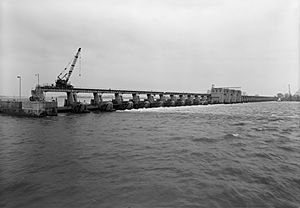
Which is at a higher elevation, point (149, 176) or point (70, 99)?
point (70, 99)

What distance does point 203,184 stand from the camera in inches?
380

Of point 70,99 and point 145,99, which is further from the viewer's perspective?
point 145,99

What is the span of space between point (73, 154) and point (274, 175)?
1370cm

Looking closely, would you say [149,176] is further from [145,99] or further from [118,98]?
[145,99]

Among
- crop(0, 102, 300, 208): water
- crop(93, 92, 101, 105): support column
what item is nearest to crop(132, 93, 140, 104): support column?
crop(93, 92, 101, 105): support column

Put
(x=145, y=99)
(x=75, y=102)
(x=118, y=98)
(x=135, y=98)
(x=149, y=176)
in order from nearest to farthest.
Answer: (x=149, y=176) → (x=75, y=102) → (x=118, y=98) → (x=135, y=98) → (x=145, y=99)

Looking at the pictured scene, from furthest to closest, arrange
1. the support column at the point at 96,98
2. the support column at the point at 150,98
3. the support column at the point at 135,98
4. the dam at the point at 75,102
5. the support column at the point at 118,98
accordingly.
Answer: the support column at the point at 150,98 → the support column at the point at 135,98 → the support column at the point at 118,98 → the support column at the point at 96,98 → the dam at the point at 75,102

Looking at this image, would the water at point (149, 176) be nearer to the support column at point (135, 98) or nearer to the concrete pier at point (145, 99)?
the concrete pier at point (145, 99)

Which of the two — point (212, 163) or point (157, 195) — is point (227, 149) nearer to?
point (212, 163)

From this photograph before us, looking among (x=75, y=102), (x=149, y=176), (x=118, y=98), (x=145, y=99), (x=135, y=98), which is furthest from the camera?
(x=145, y=99)

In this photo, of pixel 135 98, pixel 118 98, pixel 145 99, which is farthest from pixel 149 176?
pixel 145 99

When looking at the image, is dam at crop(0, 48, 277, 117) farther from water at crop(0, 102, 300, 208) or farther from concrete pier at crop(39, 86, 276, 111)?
water at crop(0, 102, 300, 208)

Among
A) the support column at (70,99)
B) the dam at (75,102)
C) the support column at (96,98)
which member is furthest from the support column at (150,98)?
the support column at (70,99)

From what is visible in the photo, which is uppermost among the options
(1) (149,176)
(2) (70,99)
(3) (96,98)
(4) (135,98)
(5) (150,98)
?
(5) (150,98)
